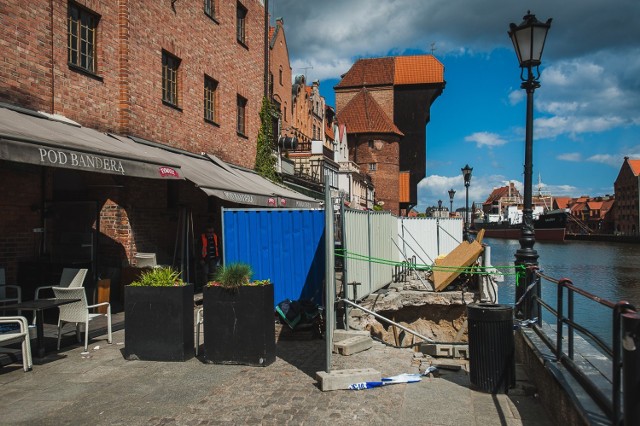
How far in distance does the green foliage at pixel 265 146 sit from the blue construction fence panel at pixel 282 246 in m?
9.40

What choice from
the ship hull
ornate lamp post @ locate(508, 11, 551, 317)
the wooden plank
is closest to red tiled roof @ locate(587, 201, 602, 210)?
the ship hull

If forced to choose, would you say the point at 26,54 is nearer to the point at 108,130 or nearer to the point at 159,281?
the point at 108,130

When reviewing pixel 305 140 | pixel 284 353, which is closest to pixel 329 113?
pixel 305 140

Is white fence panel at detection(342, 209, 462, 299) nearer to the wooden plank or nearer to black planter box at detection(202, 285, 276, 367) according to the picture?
the wooden plank

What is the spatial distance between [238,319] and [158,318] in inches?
42.4

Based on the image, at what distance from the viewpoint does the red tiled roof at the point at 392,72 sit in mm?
72500

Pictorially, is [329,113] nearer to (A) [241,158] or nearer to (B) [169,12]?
(A) [241,158]

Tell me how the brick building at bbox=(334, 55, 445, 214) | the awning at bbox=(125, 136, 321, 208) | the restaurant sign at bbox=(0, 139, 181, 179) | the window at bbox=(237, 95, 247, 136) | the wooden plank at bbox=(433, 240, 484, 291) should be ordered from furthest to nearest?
the brick building at bbox=(334, 55, 445, 214) < the window at bbox=(237, 95, 247, 136) < the wooden plank at bbox=(433, 240, 484, 291) < the awning at bbox=(125, 136, 321, 208) < the restaurant sign at bbox=(0, 139, 181, 179)

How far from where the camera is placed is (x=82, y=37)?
1091cm

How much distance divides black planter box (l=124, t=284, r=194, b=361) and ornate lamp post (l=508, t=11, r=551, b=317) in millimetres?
4994

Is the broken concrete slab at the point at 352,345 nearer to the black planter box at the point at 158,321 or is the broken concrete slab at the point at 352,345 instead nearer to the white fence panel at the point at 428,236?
the black planter box at the point at 158,321

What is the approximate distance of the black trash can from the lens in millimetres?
5570

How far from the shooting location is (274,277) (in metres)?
10.3

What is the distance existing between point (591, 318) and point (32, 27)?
55.1 ft
